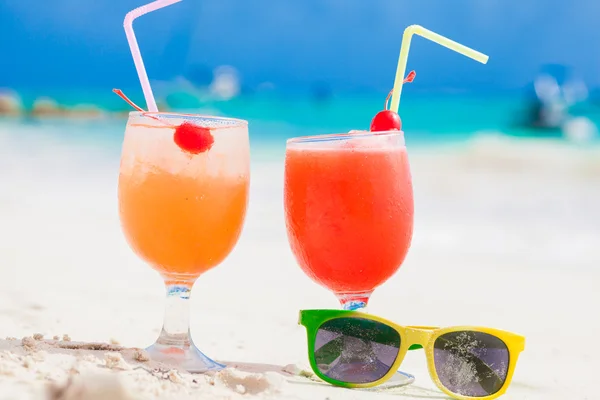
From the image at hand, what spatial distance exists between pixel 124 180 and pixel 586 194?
24.2 feet

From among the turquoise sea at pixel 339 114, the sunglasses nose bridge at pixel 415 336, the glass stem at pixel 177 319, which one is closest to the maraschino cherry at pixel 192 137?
the glass stem at pixel 177 319

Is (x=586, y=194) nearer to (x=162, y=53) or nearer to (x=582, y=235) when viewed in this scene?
(x=582, y=235)

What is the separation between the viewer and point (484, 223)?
6.52 meters

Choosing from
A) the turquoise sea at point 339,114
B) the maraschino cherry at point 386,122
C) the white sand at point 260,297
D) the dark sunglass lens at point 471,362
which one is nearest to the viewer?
the white sand at point 260,297

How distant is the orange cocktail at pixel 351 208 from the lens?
1.98m

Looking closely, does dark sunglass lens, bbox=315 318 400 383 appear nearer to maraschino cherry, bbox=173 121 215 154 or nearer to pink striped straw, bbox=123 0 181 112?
maraschino cherry, bbox=173 121 215 154

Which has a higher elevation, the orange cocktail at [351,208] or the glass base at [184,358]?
the orange cocktail at [351,208]

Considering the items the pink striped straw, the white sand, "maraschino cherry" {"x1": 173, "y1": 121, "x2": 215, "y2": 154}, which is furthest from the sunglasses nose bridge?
the pink striped straw

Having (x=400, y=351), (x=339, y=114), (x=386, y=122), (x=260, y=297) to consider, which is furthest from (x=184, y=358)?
(x=339, y=114)

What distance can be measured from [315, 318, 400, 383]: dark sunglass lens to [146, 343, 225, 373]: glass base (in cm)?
28

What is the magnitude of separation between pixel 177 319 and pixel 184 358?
4.3 inches

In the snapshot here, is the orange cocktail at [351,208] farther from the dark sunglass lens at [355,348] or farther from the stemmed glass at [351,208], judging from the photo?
the dark sunglass lens at [355,348]

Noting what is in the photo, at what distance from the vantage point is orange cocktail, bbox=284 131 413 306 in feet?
6.51

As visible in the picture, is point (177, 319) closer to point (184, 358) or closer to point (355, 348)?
point (184, 358)
